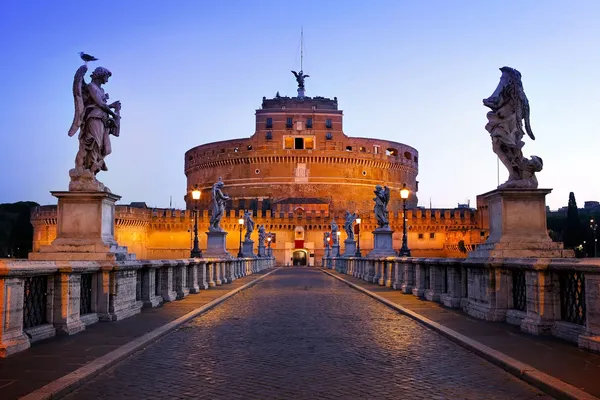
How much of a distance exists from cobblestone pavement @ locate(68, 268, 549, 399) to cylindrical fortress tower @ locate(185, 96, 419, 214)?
90.4 m

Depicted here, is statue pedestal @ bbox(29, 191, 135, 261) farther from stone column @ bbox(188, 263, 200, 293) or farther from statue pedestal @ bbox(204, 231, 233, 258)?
statue pedestal @ bbox(204, 231, 233, 258)

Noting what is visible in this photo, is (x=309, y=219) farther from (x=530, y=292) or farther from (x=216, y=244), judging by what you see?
(x=530, y=292)

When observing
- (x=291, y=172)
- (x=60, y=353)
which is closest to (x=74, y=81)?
(x=60, y=353)

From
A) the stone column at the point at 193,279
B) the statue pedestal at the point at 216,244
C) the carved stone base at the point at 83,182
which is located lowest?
the stone column at the point at 193,279

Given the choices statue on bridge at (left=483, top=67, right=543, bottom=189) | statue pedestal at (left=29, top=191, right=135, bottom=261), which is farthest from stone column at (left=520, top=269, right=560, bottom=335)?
statue pedestal at (left=29, top=191, right=135, bottom=261)

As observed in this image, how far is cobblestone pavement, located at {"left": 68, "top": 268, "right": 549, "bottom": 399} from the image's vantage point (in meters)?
5.93

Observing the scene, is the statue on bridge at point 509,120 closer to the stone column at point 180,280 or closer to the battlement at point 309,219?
the stone column at point 180,280

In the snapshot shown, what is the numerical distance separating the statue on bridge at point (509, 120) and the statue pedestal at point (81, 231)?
23.3ft

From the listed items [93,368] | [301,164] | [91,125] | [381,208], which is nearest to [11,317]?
[93,368]

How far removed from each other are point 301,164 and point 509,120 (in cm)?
9400

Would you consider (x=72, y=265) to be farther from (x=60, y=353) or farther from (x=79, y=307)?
(x=60, y=353)

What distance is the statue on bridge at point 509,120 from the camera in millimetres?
11484

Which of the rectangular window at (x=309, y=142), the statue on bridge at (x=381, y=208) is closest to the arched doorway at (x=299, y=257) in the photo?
the rectangular window at (x=309, y=142)

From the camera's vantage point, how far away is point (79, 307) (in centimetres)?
949
